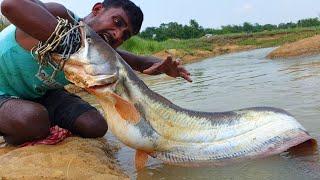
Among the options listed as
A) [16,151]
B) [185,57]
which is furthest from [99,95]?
[185,57]

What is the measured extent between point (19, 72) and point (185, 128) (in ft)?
4.84

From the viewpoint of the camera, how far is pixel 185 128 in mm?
3432

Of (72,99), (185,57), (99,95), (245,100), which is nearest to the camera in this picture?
(99,95)

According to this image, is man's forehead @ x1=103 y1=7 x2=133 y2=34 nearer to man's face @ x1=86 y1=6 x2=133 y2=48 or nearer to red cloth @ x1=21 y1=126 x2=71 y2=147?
man's face @ x1=86 y1=6 x2=133 y2=48

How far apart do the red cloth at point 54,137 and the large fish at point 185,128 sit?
0.87m

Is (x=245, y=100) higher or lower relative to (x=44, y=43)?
lower

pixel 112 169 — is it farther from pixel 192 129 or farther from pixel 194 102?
pixel 194 102

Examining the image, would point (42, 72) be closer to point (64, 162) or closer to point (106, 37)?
point (106, 37)

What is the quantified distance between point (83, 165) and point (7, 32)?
1.40m

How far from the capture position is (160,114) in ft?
11.1

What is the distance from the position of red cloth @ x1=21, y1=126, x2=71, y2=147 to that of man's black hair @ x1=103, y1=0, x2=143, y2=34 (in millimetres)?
1189

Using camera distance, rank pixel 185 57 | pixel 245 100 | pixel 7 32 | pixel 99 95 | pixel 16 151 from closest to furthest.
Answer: pixel 99 95
pixel 16 151
pixel 7 32
pixel 245 100
pixel 185 57

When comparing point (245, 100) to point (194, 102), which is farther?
point (194, 102)

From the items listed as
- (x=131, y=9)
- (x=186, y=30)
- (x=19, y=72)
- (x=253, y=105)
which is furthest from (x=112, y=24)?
(x=186, y=30)
